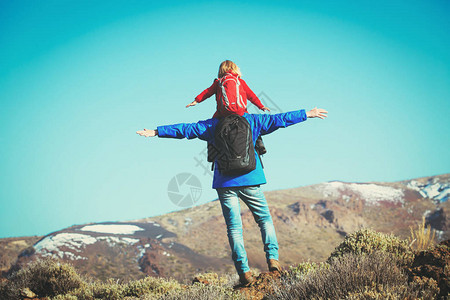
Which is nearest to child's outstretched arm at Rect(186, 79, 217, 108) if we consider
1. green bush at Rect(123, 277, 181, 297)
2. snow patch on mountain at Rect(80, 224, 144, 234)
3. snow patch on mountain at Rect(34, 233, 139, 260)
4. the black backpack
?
the black backpack

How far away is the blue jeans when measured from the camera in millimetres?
4219

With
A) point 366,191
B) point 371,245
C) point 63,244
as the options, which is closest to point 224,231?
point 63,244

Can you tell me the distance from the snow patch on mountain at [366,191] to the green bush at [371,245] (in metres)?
47.1

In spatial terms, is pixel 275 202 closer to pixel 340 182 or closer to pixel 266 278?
pixel 340 182

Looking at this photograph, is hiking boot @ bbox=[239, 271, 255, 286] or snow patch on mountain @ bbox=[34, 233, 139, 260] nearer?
hiking boot @ bbox=[239, 271, 255, 286]

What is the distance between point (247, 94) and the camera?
472cm

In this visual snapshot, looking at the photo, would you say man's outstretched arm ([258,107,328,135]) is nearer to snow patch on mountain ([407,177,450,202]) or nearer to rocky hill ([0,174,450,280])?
rocky hill ([0,174,450,280])

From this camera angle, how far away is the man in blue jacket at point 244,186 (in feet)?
13.8

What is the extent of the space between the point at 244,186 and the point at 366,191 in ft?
175

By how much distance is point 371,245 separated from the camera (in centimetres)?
524

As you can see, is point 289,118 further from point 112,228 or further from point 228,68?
point 112,228

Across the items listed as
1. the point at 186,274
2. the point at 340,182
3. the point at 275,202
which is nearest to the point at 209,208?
the point at 275,202

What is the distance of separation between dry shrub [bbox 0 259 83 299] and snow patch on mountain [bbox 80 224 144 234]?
74.4 feet

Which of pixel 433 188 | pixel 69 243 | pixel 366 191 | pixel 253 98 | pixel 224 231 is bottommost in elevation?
pixel 433 188
